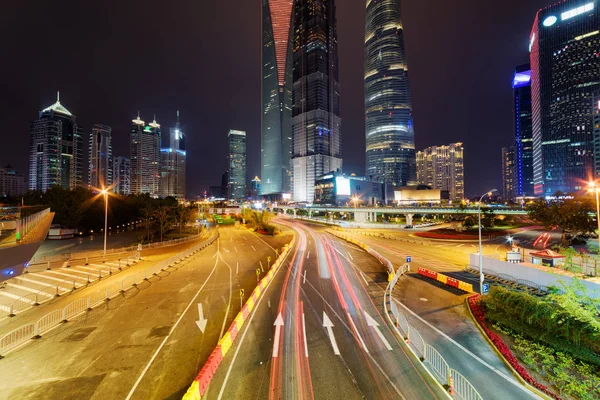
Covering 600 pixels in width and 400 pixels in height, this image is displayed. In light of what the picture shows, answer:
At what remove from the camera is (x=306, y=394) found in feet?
33.2

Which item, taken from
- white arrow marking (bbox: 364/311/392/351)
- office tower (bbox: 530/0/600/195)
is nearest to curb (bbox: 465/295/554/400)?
white arrow marking (bbox: 364/311/392/351)

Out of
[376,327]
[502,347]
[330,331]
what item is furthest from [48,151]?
[502,347]

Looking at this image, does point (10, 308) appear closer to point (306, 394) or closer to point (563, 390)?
point (306, 394)

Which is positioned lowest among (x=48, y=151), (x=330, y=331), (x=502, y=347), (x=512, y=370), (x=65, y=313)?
(x=512, y=370)

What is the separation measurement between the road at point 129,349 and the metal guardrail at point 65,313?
61 centimetres

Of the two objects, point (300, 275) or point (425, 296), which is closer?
point (425, 296)

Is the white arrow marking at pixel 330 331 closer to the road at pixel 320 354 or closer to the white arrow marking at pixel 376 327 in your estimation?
the road at pixel 320 354

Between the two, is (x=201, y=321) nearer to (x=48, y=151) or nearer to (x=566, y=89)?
(x=566, y=89)

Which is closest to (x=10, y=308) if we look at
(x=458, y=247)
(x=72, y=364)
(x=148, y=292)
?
(x=148, y=292)

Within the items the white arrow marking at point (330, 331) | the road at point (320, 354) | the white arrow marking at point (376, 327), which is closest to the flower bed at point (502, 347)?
the road at point (320, 354)

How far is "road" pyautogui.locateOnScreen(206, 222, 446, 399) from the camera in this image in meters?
10.3

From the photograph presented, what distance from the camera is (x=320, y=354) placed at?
12680 millimetres

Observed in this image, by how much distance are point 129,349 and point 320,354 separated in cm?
1004

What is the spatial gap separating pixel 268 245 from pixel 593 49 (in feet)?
664
